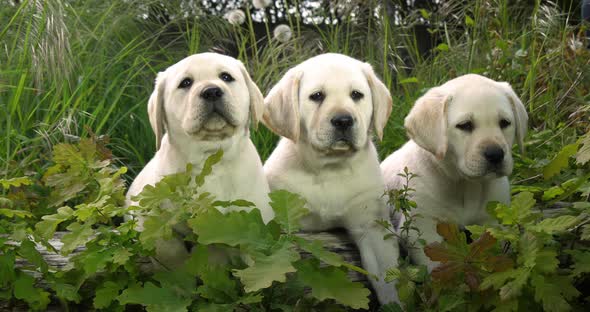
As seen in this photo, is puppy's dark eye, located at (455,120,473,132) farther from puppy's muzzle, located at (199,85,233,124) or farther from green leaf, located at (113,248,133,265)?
green leaf, located at (113,248,133,265)

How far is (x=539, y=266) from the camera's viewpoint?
2.24 meters

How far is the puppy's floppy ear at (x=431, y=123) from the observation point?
3213 mm

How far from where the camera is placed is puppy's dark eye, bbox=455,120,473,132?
10.5 ft

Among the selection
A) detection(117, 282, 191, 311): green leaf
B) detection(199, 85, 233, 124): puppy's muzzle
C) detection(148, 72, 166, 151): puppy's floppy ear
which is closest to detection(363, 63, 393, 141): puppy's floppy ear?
detection(199, 85, 233, 124): puppy's muzzle

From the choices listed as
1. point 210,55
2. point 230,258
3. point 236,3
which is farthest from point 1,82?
point 236,3

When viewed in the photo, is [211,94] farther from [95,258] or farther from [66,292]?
[66,292]

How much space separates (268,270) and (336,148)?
1025mm

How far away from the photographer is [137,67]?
530cm

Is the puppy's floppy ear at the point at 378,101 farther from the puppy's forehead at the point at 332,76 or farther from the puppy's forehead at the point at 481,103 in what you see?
the puppy's forehead at the point at 481,103

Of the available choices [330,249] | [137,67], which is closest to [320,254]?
[330,249]

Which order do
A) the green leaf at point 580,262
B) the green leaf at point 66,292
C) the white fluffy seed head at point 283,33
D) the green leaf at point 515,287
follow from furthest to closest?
the white fluffy seed head at point 283,33, the green leaf at point 66,292, the green leaf at point 580,262, the green leaf at point 515,287

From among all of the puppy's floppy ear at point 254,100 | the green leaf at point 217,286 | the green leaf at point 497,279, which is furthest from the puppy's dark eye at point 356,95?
the green leaf at point 497,279

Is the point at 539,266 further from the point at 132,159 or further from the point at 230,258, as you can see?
the point at 132,159

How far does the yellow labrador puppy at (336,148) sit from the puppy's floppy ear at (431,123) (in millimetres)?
158
